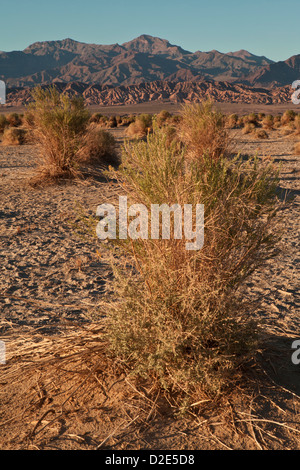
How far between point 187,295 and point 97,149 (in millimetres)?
10198

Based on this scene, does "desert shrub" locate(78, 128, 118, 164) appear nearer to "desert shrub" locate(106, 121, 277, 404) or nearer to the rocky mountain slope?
"desert shrub" locate(106, 121, 277, 404)

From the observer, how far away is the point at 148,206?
269 centimetres

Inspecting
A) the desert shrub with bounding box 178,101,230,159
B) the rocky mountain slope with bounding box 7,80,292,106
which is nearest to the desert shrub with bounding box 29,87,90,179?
the desert shrub with bounding box 178,101,230,159

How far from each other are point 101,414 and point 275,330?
1773mm

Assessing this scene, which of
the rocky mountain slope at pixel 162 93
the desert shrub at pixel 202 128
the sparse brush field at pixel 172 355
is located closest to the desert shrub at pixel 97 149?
the desert shrub at pixel 202 128

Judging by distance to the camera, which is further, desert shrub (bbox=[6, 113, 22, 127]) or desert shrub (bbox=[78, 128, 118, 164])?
desert shrub (bbox=[6, 113, 22, 127])

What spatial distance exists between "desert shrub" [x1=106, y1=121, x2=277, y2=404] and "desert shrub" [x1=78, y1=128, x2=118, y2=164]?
323 inches

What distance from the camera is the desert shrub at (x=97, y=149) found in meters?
11.1

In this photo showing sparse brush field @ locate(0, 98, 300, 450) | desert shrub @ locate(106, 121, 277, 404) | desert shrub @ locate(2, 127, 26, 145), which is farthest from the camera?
desert shrub @ locate(2, 127, 26, 145)

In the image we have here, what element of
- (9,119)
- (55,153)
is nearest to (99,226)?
(55,153)

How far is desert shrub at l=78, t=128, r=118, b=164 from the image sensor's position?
438 inches

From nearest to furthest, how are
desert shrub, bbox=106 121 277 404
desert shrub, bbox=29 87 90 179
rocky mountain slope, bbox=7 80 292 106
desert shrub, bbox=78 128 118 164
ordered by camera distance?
desert shrub, bbox=106 121 277 404, desert shrub, bbox=29 87 90 179, desert shrub, bbox=78 128 118 164, rocky mountain slope, bbox=7 80 292 106

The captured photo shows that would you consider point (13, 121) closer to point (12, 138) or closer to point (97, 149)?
point (12, 138)
